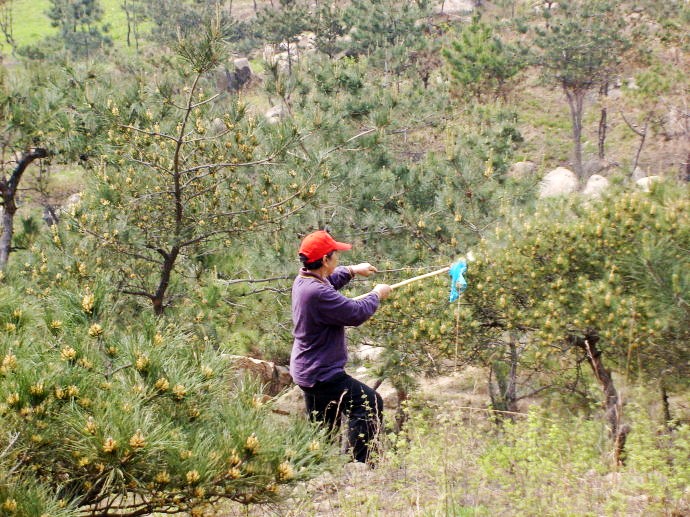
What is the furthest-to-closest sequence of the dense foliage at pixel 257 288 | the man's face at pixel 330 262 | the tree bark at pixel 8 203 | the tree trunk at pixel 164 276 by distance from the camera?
the tree bark at pixel 8 203, the tree trunk at pixel 164 276, the man's face at pixel 330 262, the dense foliage at pixel 257 288

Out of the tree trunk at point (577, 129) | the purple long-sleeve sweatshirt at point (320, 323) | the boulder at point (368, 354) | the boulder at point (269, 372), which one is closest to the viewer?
the purple long-sleeve sweatshirt at point (320, 323)

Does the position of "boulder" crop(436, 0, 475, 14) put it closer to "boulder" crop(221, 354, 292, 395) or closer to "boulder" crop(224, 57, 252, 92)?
"boulder" crop(224, 57, 252, 92)

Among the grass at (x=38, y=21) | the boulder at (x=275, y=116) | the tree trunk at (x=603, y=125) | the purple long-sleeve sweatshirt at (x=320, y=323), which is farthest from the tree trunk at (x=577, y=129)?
the grass at (x=38, y=21)

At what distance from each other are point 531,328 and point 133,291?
147 inches

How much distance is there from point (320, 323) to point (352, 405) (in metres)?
0.59

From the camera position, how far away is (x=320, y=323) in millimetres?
4207

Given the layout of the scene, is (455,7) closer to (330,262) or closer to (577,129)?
(577,129)

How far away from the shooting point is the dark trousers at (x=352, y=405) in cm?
430

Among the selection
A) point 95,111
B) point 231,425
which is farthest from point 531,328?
point 95,111

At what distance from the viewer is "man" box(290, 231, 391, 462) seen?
13.5ft

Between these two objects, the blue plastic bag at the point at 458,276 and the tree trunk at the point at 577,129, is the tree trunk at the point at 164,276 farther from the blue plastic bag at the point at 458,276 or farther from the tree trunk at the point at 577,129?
the tree trunk at the point at 577,129

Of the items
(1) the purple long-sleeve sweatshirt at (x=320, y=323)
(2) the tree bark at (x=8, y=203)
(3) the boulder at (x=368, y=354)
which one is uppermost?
(1) the purple long-sleeve sweatshirt at (x=320, y=323)

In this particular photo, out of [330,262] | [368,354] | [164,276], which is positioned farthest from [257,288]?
[330,262]

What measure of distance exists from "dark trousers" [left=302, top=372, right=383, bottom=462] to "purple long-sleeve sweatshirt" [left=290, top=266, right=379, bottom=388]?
87mm
